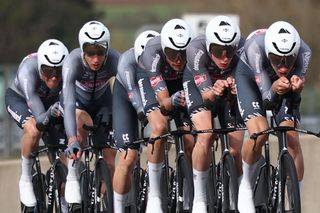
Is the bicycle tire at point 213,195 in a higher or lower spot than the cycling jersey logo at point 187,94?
lower

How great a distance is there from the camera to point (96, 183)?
14297mm

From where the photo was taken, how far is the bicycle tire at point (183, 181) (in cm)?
1346

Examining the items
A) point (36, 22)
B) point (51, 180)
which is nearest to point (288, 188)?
point (51, 180)

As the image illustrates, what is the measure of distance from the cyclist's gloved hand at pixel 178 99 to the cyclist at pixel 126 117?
39 centimetres

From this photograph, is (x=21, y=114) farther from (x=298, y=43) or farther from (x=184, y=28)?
(x=298, y=43)

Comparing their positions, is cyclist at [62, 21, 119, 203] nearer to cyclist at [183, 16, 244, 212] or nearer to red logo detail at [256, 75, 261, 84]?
cyclist at [183, 16, 244, 212]

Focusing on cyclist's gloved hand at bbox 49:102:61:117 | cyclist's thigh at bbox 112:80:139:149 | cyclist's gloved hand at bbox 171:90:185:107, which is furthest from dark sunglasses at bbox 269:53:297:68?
cyclist's gloved hand at bbox 49:102:61:117

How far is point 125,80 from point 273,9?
3616 centimetres

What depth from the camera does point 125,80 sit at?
14.4 m

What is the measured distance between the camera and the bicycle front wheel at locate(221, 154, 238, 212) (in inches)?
517

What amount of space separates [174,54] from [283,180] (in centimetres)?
211

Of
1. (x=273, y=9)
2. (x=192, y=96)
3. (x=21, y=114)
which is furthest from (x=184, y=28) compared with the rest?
(x=273, y=9)

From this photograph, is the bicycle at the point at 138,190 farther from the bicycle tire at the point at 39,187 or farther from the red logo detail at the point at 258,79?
the red logo detail at the point at 258,79

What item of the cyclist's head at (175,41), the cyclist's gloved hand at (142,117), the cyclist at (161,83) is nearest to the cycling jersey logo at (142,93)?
the cyclist at (161,83)
